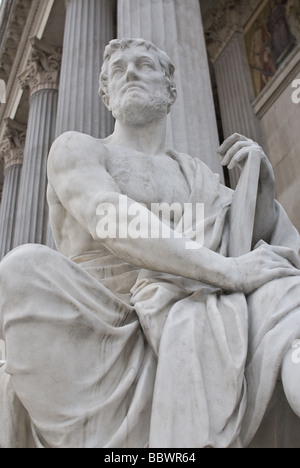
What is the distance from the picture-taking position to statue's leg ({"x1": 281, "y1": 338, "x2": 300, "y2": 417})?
5.69 ft

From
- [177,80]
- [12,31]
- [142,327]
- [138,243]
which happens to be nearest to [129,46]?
[138,243]

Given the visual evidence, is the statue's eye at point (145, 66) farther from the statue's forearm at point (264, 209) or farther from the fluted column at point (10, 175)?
the fluted column at point (10, 175)

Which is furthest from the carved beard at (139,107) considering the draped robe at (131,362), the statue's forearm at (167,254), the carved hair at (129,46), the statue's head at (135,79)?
the draped robe at (131,362)

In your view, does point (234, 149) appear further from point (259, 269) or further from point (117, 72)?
point (117, 72)

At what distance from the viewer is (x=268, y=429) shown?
199cm

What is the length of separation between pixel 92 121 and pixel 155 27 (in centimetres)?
216

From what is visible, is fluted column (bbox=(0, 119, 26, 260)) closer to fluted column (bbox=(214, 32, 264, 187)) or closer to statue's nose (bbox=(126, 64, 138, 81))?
fluted column (bbox=(214, 32, 264, 187))

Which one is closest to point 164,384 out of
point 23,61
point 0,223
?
point 0,223

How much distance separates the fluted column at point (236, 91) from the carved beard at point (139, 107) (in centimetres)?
752

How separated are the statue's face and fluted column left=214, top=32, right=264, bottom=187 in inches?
295

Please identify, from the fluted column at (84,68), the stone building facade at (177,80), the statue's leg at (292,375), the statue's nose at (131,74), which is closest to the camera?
the statue's leg at (292,375)

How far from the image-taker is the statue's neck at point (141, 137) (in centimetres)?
318

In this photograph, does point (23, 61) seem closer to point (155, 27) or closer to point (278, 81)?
point (278, 81)

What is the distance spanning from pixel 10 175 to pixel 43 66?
3680mm
